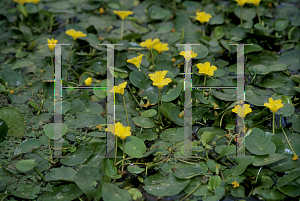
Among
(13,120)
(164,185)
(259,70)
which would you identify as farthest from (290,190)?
(13,120)

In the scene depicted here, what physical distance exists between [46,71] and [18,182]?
2.88 feet

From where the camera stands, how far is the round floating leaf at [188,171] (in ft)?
4.09

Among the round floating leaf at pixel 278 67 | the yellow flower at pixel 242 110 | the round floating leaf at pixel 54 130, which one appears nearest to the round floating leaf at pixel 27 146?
the round floating leaf at pixel 54 130

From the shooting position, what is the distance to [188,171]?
1268 millimetres

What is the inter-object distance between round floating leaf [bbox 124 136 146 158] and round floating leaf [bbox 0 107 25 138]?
0.55 meters

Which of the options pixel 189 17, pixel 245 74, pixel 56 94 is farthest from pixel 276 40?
pixel 56 94

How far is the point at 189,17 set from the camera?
101 inches

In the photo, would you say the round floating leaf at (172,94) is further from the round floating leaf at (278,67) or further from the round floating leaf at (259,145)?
the round floating leaf at (278,67)

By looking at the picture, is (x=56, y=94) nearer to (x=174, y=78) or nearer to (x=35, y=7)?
(x=174, y=78)

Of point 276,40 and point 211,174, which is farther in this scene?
point 276,40

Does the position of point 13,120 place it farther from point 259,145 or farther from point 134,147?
point 259,145

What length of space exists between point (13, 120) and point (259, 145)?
1.18 meters

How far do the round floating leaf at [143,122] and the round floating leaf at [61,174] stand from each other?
0.39 meters

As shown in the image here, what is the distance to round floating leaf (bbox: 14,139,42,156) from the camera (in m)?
1.33
